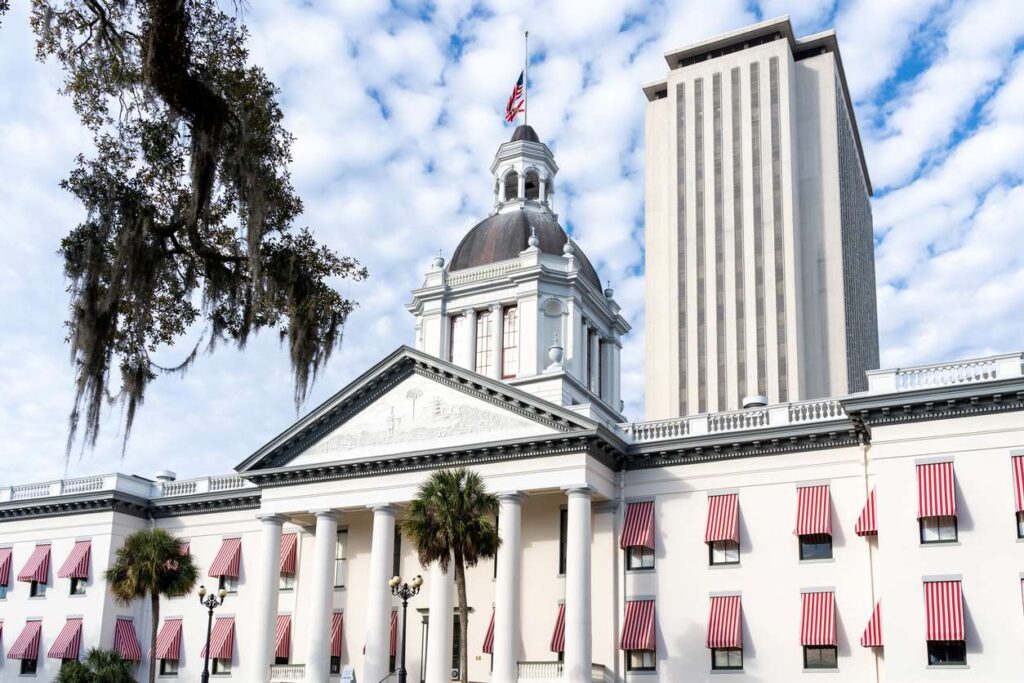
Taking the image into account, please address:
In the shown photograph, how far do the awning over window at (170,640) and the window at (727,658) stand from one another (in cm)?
2356

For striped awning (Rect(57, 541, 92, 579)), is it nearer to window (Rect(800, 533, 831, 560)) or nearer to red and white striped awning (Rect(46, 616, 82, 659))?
red and white striped awning (Rect(46, 616, 82, 659))

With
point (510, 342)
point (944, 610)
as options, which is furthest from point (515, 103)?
point (944, 610)

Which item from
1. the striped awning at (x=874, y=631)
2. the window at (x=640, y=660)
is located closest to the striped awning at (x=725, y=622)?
the window at (x=640, y=660)

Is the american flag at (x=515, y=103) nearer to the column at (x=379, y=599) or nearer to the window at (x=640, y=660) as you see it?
the column at (x=379, y=599)

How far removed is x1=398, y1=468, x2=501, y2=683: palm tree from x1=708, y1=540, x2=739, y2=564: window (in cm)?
Answer: 803

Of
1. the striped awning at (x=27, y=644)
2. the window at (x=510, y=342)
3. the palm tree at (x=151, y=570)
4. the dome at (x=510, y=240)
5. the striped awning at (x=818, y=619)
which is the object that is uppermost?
the dome at (x=510, y=240)

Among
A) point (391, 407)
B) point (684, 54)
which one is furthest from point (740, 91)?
point (391, 407)

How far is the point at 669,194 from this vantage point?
100500mm

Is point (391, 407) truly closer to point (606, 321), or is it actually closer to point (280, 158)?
point (606, 321)

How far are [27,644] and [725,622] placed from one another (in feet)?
100

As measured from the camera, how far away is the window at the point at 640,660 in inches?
1447

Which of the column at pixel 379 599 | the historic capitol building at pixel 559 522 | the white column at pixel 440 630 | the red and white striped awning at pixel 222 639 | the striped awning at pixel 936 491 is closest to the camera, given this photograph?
the striped awning at pixel 936 491

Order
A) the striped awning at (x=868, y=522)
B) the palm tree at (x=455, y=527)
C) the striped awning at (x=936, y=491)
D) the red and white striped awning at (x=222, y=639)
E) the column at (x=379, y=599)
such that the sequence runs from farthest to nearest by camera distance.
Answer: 1. the red and white striped awning at (x=222, y=639)
2. the column at (x=379, y=599)
3. the striped awning at (x=868, y=522)
4. the palm tree at (x=455, y=527)
5. the striped awning at (x=936, y=491)

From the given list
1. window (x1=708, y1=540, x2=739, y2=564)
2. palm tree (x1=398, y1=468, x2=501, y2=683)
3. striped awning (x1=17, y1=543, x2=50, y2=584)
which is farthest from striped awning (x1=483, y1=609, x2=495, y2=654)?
striped awning (x1=17, y1=543, x2=50, y2=584)
